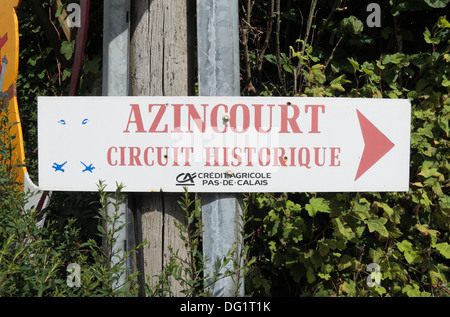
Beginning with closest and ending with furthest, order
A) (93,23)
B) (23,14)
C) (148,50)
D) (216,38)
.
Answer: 1. (216,38)
2. (148,50)
3. (93,23)
4. (23,14)

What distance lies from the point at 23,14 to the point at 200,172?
312cm

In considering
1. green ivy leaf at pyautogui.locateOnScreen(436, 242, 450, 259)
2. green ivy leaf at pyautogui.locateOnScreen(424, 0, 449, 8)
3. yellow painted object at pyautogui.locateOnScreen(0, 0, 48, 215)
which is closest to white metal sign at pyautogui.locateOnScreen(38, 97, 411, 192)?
green ivy leaf at pyautogui.locateOnScreen(436, 242, 450, 259)

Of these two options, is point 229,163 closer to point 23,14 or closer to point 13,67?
point 13,67

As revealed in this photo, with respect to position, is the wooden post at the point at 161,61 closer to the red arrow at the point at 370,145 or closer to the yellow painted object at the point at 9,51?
the red arrow at the point at 370,145

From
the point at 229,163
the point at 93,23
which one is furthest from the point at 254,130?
A: the point at 93,23

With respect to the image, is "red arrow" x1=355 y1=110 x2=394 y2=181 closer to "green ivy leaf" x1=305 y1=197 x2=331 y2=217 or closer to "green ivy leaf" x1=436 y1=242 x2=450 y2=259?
"green ivy leaf" x1=305 y1=197 x2=331 y2=217

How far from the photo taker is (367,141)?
1.73 metres

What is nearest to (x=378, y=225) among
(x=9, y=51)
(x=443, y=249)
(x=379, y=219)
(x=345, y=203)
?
(x=379, y=219)

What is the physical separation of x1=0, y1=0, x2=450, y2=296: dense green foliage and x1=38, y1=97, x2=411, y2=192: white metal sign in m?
0.27

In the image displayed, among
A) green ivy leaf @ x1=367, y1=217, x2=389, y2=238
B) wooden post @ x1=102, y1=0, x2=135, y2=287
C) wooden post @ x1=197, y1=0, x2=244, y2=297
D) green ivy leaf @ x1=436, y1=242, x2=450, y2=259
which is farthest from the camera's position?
green ivy leaf @ x1=436, y1=242, x2=450, y2=259

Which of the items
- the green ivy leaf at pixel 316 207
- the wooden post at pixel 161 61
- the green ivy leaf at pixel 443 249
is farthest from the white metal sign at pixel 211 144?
the green ivy leaf at pixel 443 249

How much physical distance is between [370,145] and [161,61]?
91 cm

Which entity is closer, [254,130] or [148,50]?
[254,130]

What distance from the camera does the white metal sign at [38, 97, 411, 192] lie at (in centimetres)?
169
